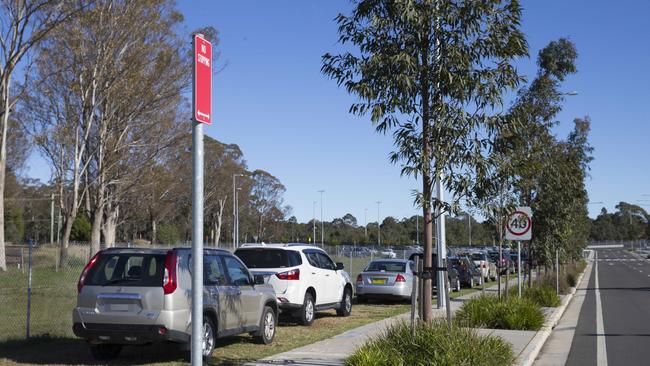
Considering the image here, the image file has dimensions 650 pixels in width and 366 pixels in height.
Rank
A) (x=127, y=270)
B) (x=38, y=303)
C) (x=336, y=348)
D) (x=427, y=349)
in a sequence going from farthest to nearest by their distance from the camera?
(x=38, y=303), (x=336, y=348), (x=127, y=270), (x=427, y=349)

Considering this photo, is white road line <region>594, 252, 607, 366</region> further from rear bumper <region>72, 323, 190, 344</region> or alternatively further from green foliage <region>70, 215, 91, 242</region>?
green foliage <region>70, 215, 91, 242</region>

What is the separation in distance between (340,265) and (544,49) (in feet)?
39.1

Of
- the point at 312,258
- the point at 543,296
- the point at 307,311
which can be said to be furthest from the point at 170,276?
the point at 543,296

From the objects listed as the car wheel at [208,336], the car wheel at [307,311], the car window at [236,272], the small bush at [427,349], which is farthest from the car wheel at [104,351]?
the car wheel at [307,311]

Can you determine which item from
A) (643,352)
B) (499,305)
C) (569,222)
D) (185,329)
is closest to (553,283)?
(569,222)

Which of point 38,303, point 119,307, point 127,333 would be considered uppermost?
point 119,307

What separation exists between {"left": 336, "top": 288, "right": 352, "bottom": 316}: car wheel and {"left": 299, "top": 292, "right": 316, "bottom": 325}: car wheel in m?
1.95

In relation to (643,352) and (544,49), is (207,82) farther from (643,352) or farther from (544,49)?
(544,49)

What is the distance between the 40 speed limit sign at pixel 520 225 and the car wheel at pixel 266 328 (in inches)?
282

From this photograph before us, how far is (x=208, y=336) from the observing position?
10438 millimetres

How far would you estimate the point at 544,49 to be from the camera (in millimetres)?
24406

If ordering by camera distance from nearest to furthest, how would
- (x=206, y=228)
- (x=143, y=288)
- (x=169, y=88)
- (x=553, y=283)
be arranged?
(x=143, y=288) → (x=553, y=283) → (x=169, y=88) → (x=206, y=228)

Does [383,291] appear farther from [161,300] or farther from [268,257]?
[161,300]

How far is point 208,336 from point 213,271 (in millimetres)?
1040
